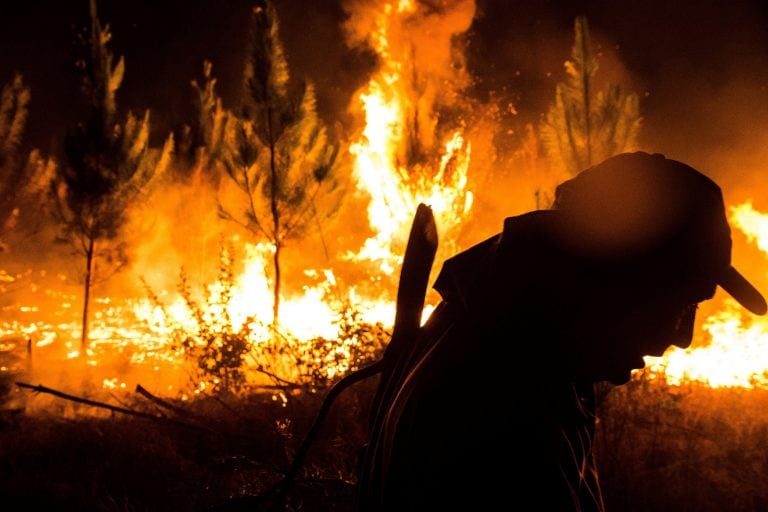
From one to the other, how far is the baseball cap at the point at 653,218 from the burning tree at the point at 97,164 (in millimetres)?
14406

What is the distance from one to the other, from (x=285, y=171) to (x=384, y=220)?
11.4 feet

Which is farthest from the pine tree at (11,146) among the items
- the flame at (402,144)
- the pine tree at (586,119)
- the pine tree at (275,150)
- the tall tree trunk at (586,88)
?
the tall tree trunk at (586,88)

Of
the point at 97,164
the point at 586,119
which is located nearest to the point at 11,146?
the point at 97,164

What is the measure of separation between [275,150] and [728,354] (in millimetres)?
11659

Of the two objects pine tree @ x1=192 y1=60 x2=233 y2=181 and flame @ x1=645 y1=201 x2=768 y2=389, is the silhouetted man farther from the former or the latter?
pine tree @ x1=192 y1=60 x2=233 y2=181

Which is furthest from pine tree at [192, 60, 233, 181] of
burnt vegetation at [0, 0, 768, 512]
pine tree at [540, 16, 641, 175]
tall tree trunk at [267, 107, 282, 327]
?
pine tree at [540, 16, 641, 175]

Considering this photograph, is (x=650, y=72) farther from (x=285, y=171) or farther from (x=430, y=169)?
(x=285, y=171)

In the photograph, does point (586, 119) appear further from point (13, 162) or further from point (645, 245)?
point (13, 162)

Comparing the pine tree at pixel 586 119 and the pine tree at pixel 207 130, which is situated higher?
the pine tree at pixel 207 130

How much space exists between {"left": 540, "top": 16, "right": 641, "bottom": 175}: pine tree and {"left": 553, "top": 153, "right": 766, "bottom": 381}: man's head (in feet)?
40.0

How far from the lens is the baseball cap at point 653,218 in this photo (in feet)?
2.28

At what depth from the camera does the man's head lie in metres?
0.69

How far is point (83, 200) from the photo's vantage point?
42.3 ft

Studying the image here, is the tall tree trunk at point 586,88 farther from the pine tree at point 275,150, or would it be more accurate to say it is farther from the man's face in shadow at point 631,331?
the man's face in shadow at point 631,331
